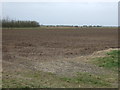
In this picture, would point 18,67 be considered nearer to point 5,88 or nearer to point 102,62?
point 5,88

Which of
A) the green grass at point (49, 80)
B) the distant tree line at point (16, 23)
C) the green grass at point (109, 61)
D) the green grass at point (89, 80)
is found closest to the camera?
the green grass at point (49, 80)

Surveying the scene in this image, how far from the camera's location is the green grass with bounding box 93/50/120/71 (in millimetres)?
10334

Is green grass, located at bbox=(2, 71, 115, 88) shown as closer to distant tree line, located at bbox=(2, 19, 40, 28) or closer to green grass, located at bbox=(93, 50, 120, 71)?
green grass, located at bbox=(93, 50, 120, 71)

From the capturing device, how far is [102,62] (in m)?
11.0

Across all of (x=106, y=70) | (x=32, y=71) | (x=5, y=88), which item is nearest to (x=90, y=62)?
(x=106, y=70)

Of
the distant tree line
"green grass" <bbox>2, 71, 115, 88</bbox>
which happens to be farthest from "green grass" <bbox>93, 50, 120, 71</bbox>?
the distant tree line

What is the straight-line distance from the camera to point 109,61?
432 inches

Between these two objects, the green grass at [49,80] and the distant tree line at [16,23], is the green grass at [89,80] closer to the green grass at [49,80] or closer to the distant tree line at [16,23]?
the green grass at [49,80]

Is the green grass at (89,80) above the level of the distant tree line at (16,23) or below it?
below

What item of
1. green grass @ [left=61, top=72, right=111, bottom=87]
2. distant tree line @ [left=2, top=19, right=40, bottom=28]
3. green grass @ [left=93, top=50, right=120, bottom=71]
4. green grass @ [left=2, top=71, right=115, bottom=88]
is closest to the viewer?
green grass @ [left=2, top=71, right=115, bottom=88]

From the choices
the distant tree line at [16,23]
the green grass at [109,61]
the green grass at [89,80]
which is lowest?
the green grass at [89,80]

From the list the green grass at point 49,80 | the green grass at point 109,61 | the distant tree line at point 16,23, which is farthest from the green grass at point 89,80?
the distant tree line at point 16,23

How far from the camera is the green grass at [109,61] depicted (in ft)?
33.9

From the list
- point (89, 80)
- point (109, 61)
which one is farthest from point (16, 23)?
point (89, 80)
